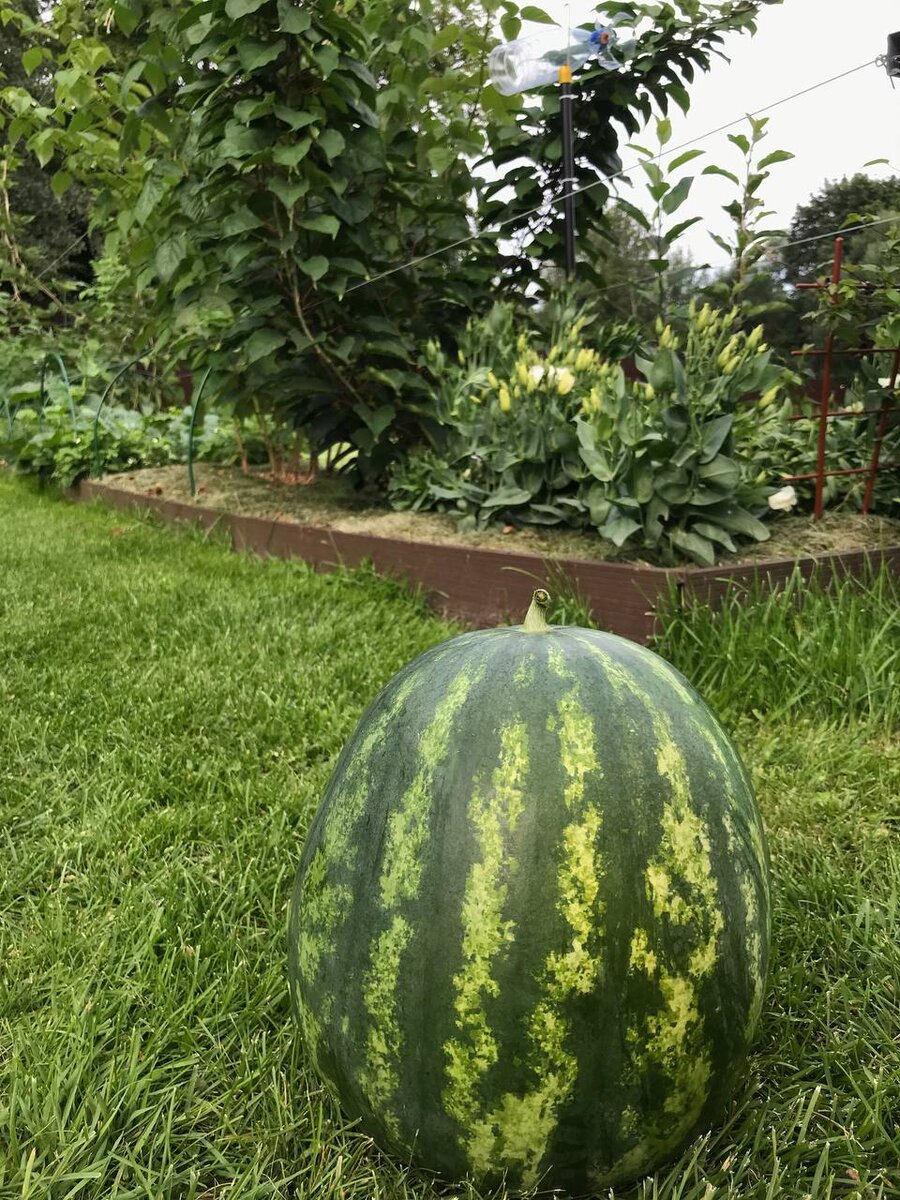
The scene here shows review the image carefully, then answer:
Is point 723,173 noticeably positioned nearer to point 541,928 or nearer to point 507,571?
point 507,571

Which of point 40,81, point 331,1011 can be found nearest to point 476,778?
point 331,1011

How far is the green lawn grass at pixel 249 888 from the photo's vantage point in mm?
1107

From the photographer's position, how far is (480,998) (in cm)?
96

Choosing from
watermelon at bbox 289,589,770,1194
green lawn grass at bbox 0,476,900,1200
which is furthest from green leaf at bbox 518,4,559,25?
watermelon at bbox 289,589,770,1194

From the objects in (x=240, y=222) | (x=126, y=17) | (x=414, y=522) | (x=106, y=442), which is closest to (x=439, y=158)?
(x=240, y=222)

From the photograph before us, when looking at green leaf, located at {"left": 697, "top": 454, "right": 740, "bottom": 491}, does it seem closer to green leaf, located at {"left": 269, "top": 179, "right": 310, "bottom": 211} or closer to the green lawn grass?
the green lawn grass

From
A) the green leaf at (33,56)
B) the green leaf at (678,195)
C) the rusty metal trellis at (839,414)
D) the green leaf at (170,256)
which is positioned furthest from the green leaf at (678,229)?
the green leaf at (33,56)

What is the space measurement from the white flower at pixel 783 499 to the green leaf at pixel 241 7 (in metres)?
2.47

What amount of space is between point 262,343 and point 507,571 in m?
1.60

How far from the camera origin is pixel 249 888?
1.69 meters

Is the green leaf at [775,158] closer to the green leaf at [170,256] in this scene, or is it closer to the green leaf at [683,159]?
the green leaf at [683,159]

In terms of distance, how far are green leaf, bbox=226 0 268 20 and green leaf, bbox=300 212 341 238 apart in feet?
2.43

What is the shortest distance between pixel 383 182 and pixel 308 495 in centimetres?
162

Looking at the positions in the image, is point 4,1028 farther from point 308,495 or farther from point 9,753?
point 308,495
